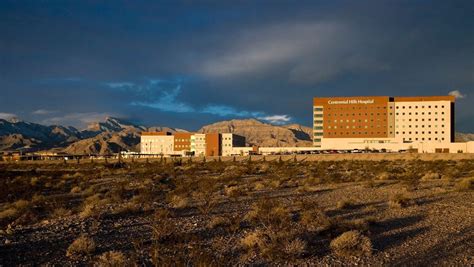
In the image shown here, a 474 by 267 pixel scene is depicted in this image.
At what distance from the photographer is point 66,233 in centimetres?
1245

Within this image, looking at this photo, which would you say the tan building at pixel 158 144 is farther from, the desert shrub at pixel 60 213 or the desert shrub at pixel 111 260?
the desert shrub at pixel 111 260

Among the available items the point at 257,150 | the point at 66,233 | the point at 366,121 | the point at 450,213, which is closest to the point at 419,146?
the point at 366,121

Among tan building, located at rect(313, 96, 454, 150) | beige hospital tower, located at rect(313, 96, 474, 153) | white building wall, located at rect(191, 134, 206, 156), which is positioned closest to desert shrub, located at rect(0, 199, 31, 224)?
beige hospital tower, located at rect(313, 96, 474, 153)

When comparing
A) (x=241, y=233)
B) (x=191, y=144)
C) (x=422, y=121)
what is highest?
(x=422, y=121)

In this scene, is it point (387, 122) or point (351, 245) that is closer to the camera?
point (351, 245)

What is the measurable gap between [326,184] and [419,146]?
114 meters

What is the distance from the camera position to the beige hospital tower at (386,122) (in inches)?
5507

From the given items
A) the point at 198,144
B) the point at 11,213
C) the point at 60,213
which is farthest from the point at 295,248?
the point at 198,144

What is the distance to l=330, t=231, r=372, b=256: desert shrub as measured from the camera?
9.82 m

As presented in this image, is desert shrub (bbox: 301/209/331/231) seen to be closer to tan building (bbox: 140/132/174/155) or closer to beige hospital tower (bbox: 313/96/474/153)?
beige hospital tower (bbox: 313/96/474/153)

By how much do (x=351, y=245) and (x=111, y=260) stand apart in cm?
570

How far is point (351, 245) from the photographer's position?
1020 cm

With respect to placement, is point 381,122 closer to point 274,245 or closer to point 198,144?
point 198,144

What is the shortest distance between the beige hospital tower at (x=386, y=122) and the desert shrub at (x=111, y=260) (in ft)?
446
